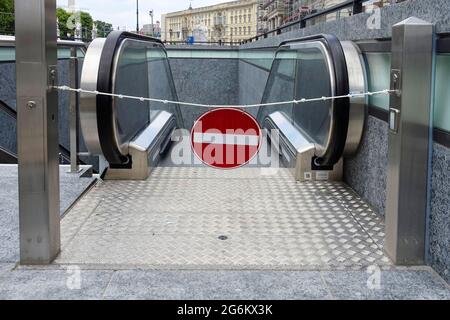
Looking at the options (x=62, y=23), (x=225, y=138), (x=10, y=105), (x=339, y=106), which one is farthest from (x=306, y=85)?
(x=62, y=23)

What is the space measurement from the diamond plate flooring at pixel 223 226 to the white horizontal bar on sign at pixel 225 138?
0.41 metres

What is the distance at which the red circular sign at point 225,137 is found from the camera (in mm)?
4703

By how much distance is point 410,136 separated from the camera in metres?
3.28

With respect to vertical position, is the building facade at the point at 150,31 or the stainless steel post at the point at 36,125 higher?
the building facade at the point at 150,31

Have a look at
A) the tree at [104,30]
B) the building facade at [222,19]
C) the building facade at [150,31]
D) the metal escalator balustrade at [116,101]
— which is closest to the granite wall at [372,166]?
the metal escalator balustrade at [116,101]

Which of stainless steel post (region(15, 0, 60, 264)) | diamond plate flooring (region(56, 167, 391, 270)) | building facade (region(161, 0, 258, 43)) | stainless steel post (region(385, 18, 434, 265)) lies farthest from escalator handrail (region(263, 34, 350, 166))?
building facade (region(161, 0, 258, 43))

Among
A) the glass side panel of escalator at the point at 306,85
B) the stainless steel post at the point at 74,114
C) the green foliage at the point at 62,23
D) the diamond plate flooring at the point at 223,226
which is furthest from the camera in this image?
the green foliage at the point at 62,23

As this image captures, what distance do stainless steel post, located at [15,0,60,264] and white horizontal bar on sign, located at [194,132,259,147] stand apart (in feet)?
5.22

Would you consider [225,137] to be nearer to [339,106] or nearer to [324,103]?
[339,106]

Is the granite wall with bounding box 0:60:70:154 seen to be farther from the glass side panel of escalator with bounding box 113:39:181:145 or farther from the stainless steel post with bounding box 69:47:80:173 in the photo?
the stainless steel post with bounding box 69:47:80:173

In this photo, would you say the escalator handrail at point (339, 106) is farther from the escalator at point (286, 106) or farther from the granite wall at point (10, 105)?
the granite wall at point (10, 105)

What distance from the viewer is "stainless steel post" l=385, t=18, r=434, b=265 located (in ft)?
10.6

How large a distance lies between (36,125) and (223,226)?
4.61 ft
